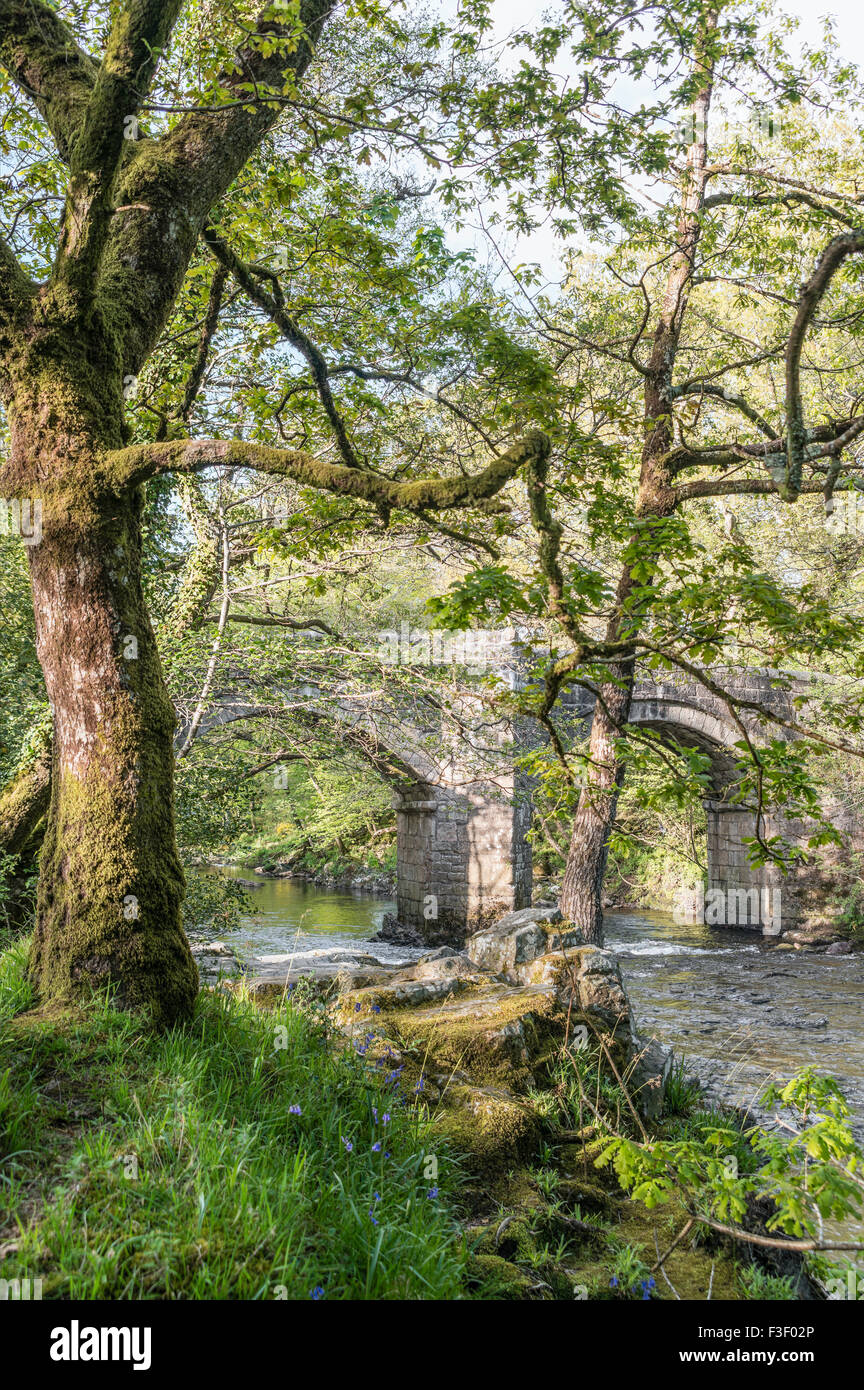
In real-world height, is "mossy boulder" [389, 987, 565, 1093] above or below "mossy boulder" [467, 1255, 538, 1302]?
above

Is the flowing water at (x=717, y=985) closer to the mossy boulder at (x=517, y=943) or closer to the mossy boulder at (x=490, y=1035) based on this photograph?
the mossy boulder at (x=517, y=943)

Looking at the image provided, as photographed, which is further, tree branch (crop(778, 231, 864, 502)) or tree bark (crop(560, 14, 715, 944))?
tree bark (crop(560, 14, 715, 944))

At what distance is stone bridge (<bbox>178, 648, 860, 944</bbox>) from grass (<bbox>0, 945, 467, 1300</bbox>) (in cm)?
385

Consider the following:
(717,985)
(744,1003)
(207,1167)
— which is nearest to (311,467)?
(207,1167)

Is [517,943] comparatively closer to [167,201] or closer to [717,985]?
[167,201]

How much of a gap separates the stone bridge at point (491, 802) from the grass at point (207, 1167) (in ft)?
12.6

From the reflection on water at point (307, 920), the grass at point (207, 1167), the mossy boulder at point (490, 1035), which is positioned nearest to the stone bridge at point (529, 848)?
the reflection on water at point (307, 920)

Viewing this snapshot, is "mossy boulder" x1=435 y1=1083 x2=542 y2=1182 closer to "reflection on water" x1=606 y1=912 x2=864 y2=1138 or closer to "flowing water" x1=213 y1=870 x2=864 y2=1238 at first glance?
"flowing water" x1=213 y1=870 x2=864 y2=1238

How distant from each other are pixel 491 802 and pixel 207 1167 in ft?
35.7

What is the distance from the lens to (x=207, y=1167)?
2227mm

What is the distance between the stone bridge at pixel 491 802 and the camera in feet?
27.1

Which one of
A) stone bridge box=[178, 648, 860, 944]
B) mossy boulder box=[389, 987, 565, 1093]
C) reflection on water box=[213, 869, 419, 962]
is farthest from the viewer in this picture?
reflection on water box=[213, 869, 419, 962]

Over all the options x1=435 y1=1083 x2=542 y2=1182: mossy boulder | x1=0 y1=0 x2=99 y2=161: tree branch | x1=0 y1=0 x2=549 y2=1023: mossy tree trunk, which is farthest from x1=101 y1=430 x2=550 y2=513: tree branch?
x1=435 y1=1083 x2=542 y2=1182: mossy boulder

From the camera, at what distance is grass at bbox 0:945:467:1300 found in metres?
1.90
